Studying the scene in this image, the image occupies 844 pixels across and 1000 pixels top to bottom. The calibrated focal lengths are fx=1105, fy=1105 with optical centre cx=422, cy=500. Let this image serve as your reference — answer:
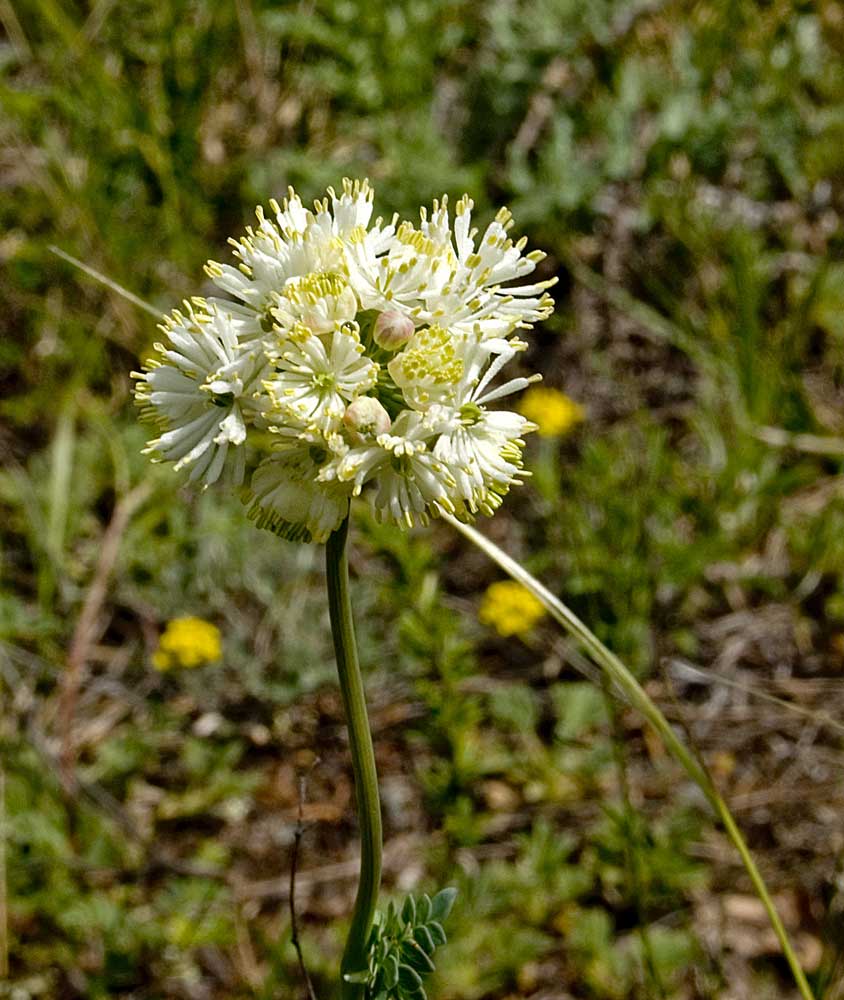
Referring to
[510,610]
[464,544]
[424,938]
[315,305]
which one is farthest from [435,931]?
[464,544]

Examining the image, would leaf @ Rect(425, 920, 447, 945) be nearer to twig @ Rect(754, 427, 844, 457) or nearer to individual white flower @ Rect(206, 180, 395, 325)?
individual white flower @ Rect(206, 180, 395, 325)

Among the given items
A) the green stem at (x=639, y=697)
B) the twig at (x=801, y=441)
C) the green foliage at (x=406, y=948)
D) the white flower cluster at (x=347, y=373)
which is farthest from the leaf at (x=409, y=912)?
the twig at (x=801, y=441)

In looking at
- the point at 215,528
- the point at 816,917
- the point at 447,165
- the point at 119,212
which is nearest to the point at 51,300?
the point at 119,212

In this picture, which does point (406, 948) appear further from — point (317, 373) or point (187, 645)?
point (187, 645)

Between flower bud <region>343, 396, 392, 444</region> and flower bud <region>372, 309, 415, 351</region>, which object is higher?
flower bud <region>372, 309, 415, 351</region>

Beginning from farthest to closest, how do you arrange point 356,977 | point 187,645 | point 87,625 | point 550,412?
point 550,412
point 87,625
point 187,645
point 356,977

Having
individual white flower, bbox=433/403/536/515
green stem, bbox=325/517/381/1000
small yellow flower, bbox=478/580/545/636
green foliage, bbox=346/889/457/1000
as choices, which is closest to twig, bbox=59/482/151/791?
small yellow flower, bbox=478/580/545/636
